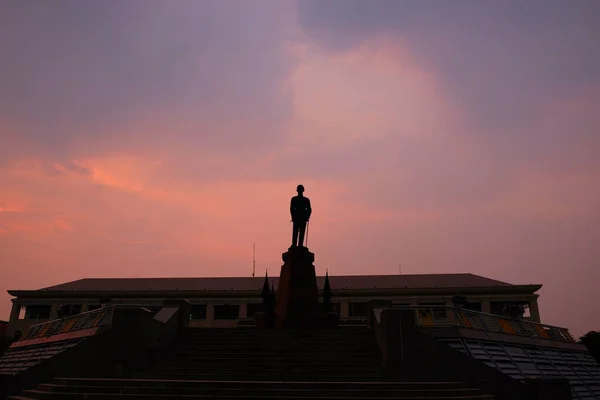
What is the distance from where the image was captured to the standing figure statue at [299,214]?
23.1 m

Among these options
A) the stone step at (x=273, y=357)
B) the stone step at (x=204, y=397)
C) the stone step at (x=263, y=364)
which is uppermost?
the stone step at (x=273, y=357)

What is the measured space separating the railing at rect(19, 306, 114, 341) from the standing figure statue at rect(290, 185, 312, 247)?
Answer: 8831 mm

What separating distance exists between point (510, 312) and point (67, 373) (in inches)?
1598

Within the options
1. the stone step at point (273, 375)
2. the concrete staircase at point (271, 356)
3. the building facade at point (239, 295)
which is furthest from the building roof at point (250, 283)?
the stone step at point (273, 375)

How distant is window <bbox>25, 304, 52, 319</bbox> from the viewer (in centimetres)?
5078

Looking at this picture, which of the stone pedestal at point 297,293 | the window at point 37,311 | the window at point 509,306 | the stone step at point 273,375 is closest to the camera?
the stone step at point 273,375

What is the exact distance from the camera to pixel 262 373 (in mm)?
13656

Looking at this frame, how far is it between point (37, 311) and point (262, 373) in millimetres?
45911

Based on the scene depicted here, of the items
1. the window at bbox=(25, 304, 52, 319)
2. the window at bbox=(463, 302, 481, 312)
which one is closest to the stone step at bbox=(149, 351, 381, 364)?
the window at bbox=(463, 302, 481, 312)

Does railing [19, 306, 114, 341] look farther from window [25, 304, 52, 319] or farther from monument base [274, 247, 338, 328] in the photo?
window [25, 304, 52, 319]

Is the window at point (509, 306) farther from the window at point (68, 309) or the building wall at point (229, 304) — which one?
the window at point (68, 309)

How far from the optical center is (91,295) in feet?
163

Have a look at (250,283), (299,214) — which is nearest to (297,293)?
(299,214)

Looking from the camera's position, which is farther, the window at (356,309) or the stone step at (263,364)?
the window at (356,309)
